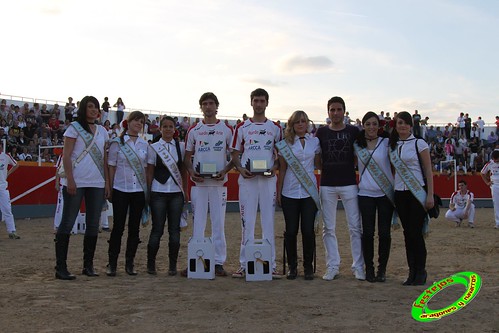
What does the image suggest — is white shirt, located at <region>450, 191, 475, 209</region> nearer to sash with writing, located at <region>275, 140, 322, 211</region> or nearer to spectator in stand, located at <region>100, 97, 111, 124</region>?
sash with writing, located at <region>275, 140, 322, 211</region>

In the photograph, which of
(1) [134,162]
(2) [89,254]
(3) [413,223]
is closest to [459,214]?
(3) [413,223]

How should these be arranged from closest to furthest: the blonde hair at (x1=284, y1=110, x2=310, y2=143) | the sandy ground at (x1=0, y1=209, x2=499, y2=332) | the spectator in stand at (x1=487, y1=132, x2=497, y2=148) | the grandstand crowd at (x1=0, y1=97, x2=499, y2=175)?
the sandy ground at (x1=0, y1=209, x2=499, y2=332) < the blonde hair at (x1=284, y1=110, x2=310, y2=143) < the grandstand crowd at (x1=0, y1=97, x2=499, y2=175) < the spectator in stand at (x1=487, y1=132, x2=497, y2=148)

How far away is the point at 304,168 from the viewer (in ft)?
21.9

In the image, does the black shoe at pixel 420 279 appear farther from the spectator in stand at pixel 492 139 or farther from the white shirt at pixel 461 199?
the spectator in stand at pixel 492 139

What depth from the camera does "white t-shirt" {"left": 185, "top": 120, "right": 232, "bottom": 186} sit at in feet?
22.8

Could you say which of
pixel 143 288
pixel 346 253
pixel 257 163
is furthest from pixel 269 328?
pixel 346 253

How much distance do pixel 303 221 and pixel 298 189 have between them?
0.39 metres

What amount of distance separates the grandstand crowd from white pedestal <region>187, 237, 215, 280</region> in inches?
74.1

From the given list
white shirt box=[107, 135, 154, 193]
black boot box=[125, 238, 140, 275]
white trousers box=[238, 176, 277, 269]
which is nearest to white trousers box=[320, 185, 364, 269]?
white trousers box=[238, 176, 277, 269]

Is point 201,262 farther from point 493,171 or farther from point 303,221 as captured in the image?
point 493,171

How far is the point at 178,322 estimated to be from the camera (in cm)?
458

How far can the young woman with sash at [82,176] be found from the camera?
6.49m

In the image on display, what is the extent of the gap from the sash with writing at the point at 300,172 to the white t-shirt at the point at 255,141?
0.65 ft

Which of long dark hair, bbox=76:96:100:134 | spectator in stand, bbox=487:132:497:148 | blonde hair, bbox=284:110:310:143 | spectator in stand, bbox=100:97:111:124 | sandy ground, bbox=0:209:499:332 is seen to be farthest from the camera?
spectator in stand, bbox=487:132:497:148
